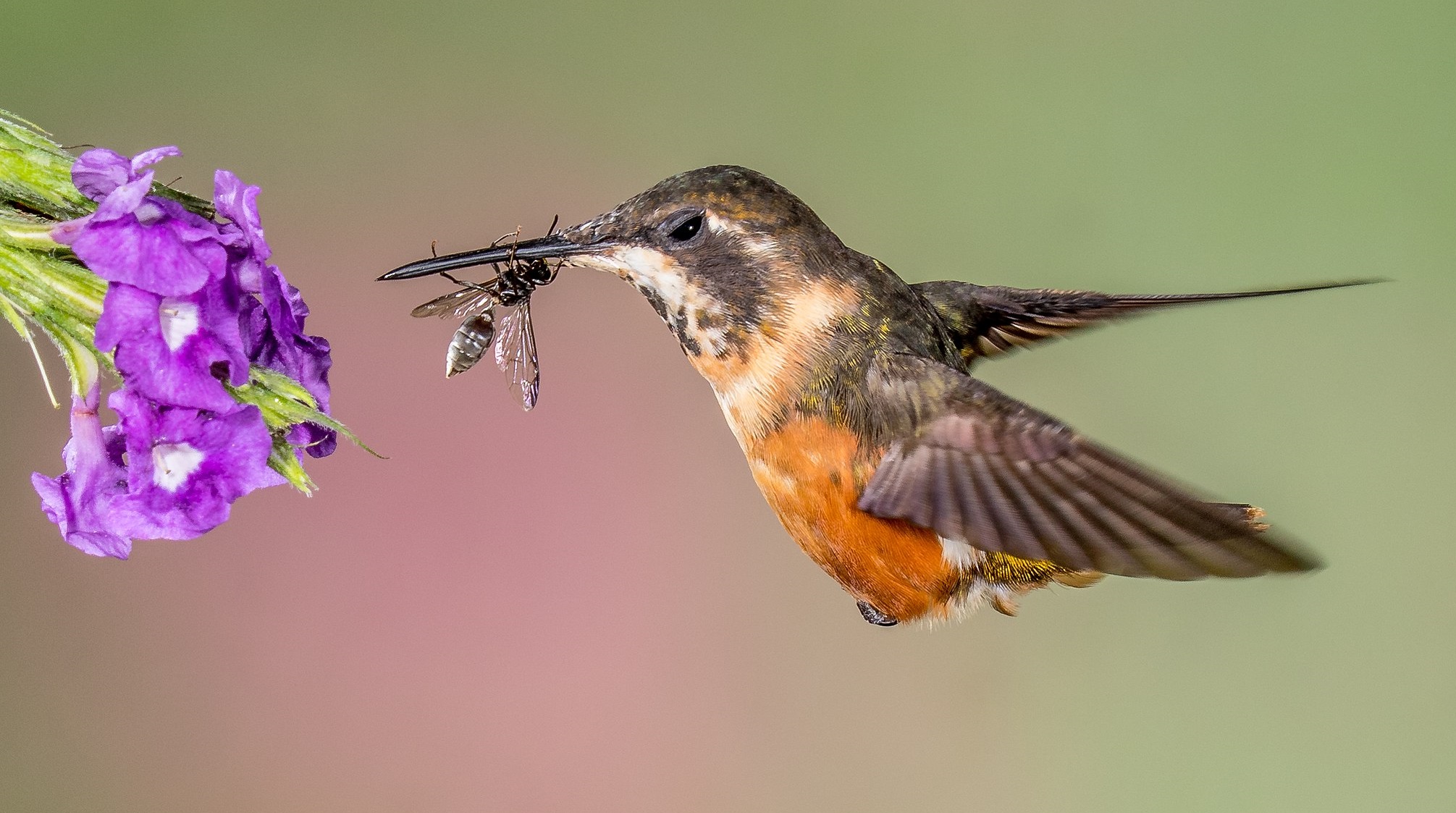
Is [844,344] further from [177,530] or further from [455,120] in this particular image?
[455,120]

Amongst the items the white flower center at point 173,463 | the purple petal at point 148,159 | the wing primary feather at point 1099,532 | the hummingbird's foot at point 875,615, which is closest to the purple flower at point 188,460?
the white flower center at point 173,463

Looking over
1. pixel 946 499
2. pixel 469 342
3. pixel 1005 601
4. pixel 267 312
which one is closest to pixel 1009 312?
pixel 1005 601

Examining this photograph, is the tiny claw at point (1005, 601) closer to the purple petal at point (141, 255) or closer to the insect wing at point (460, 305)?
the insect wing at point (460, 305)

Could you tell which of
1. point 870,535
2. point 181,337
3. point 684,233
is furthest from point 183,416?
point 870,535

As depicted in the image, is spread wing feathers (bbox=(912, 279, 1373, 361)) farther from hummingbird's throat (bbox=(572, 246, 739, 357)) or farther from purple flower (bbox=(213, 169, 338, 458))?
purple flower (bbox=(213, 169, 338, 458))

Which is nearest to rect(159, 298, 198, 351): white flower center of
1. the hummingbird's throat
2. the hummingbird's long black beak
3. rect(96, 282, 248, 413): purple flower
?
rect(96, 282, 248, 413): purple flower

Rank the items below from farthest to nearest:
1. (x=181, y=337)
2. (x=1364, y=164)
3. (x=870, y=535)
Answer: (x=1364, y=164), (x=870, y=535), (x=181, y=337)

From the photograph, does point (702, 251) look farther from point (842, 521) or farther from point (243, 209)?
point (243, 209)

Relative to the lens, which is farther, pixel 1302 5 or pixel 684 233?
pixel 1302 5
